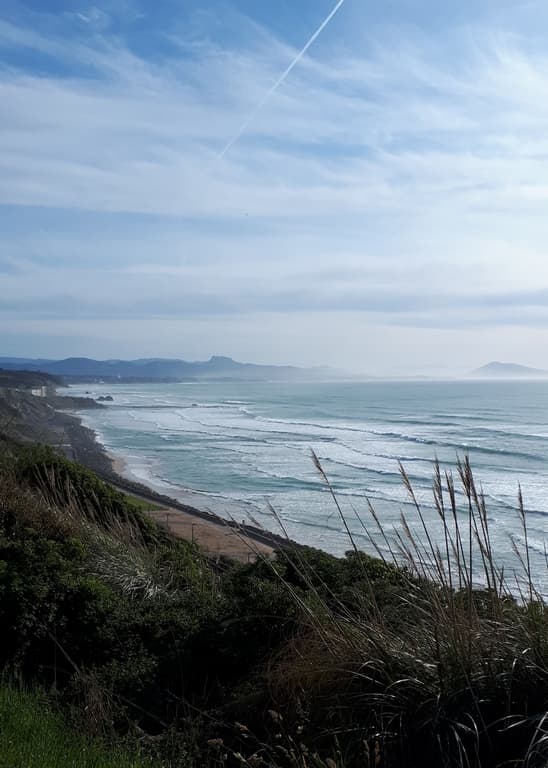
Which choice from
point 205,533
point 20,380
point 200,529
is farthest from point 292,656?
point 20,380

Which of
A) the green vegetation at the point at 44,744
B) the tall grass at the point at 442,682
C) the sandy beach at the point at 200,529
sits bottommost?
the sandy beach at the point at 200,529

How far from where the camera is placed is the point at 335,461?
3897cm

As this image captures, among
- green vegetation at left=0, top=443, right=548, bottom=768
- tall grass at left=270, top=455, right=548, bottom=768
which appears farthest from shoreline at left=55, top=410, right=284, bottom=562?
tall grass at left=270, top=455, right=548, bottom=768

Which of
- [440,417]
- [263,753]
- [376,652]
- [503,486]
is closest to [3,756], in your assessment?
[263,753]

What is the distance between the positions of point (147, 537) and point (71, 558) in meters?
3.53

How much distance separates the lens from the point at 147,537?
419 inches

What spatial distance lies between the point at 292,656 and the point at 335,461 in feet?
113

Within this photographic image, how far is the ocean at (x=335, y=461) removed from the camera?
24094mm

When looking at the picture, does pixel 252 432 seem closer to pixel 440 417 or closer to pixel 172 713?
pixel 440 417

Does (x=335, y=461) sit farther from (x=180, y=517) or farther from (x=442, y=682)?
(x=442, y=682)

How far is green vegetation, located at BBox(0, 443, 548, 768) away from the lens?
362cm

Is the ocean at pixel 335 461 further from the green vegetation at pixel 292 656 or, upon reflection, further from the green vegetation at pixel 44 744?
the green vegetation at pixel 44 744

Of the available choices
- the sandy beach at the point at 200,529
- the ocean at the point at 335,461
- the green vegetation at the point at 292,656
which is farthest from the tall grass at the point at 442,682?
the sandy beach at the point at 200,529

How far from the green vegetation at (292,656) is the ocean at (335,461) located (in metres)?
0.83
